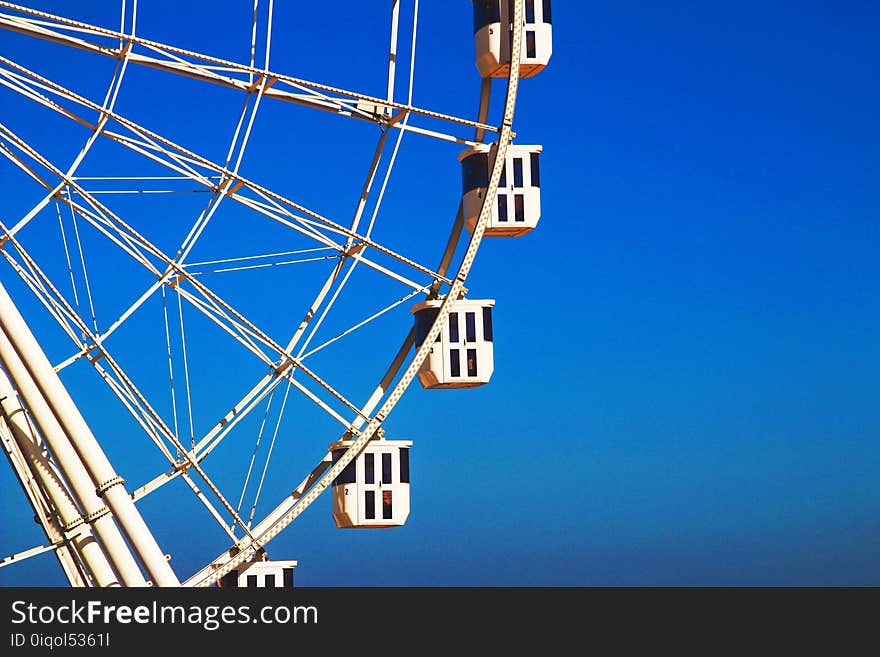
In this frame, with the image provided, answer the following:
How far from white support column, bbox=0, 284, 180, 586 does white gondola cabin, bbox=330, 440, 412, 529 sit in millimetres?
2822

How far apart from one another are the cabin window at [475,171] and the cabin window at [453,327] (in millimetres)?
1627

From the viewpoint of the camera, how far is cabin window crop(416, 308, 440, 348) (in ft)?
66.8

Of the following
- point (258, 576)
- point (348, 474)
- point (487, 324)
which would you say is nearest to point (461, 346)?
point (487, 324)

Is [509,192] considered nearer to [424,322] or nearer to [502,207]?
[502,207]

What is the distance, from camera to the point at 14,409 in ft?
61.7

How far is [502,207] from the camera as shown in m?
20.6

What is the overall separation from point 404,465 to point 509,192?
359 cm

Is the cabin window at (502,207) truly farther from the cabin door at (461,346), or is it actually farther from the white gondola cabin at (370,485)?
the white gondola cabin at (370,485)

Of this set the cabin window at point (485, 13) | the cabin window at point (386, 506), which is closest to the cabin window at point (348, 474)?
the cabin window at point (386, 506)

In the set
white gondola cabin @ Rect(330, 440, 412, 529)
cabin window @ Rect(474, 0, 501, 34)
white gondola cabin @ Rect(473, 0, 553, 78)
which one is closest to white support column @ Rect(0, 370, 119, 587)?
white gondola cabin @ Rect(330, 440, 412, 529)
